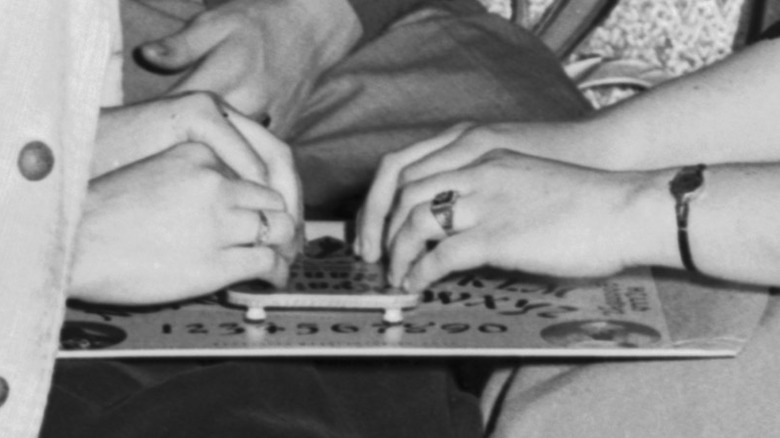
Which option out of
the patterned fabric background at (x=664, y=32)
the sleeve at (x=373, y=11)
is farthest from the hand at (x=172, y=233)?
the patterned fabric background at (x=664, y=32)

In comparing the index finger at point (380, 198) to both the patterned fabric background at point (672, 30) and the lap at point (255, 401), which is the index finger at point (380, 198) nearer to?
the lap at point (255, 401)

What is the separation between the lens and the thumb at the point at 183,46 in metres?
1.16

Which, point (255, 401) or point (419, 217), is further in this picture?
point (419, 217)

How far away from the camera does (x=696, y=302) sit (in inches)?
34.3

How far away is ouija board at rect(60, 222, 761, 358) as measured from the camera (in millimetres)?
783

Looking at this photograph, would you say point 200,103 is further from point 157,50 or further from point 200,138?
point 157,50

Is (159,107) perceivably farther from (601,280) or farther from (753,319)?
→ (753,319)

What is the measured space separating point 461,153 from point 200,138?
19 centimetres

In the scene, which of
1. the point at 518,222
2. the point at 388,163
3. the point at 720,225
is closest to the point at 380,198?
the point at 388,163

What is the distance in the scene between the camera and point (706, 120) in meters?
1.02

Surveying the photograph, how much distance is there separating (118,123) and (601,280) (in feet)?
1.22

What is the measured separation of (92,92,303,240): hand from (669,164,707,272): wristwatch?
28cm

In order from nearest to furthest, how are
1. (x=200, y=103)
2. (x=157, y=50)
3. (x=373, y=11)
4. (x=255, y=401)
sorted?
(x=255, y=401) → (x=200, y=103) → (x=157, y=50) → (x=373, y=11)

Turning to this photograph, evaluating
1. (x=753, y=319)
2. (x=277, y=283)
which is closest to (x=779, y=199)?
(x=753, y=319)
